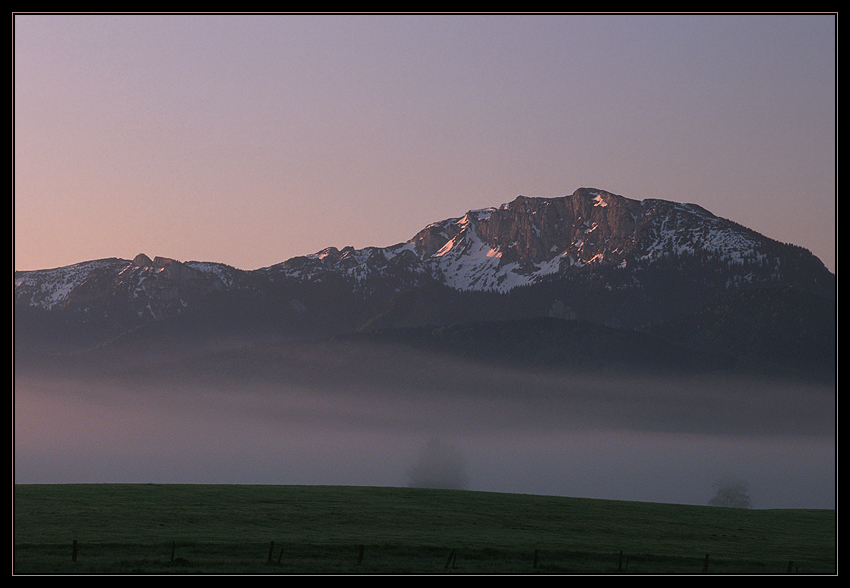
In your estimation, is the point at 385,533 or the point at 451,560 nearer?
the point at 451,560

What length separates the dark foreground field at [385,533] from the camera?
58.3 metres

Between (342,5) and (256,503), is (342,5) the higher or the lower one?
the higher one

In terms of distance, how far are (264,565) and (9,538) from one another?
53.0 ft

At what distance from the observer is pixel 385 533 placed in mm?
73125

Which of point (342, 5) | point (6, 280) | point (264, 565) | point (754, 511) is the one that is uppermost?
point (342, 5)

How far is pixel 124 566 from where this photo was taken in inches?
2138

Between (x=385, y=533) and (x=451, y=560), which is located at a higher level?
(x=451, y=560)

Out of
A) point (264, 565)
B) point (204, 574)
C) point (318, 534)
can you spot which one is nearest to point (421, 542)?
point (318, 534)

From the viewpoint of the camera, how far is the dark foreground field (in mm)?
58281

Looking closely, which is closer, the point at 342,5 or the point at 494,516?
the point at 342,5

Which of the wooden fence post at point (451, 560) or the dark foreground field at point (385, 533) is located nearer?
the wooden fence post at point (451, 560)

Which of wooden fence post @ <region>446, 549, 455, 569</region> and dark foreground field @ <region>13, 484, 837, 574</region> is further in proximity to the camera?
dark foreground field @ <region>13, 484, 837, 574</region>

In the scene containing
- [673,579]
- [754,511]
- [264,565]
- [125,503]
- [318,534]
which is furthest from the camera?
[754,511]

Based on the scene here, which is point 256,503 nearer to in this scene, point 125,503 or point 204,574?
point 125,503
